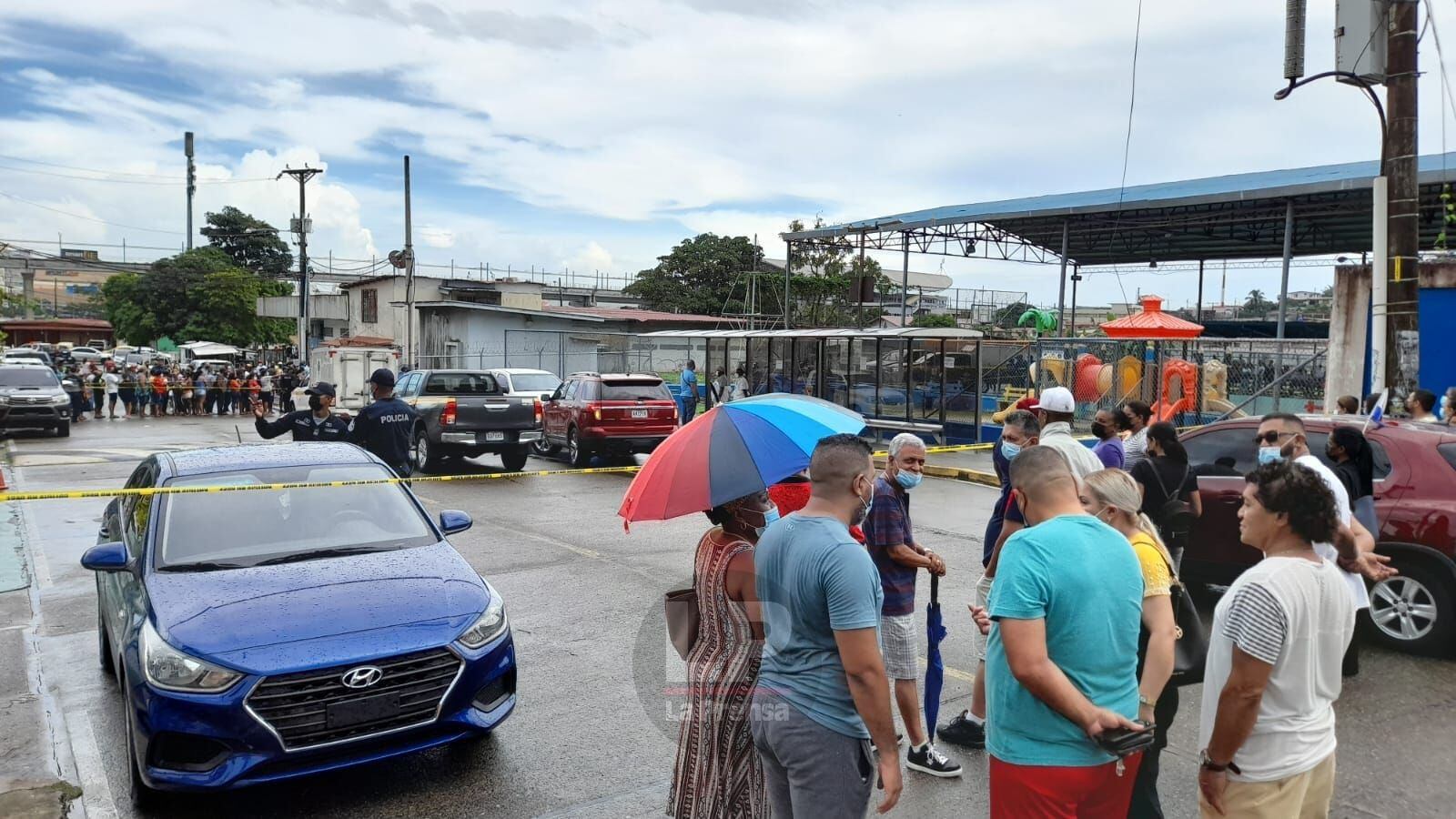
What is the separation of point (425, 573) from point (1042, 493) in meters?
3.41

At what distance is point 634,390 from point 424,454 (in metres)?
3.65

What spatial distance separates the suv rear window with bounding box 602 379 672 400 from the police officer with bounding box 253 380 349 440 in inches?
332

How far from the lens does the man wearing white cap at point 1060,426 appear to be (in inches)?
209

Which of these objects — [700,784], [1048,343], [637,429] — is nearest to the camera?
[700,784]

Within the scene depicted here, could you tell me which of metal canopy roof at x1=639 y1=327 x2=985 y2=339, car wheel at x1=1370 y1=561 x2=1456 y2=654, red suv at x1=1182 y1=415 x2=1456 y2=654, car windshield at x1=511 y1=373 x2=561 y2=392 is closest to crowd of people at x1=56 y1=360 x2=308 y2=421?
car windshield at x1=511 y1=373 x2=561 y2=392

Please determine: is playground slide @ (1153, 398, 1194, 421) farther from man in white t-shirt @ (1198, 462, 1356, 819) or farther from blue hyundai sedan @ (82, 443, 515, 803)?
man in white t-shirt @ (1198, 462, 1356, 819)

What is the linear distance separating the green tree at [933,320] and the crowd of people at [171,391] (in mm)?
24451

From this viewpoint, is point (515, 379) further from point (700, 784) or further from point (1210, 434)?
point (700, 784)

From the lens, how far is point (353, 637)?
4527 mm

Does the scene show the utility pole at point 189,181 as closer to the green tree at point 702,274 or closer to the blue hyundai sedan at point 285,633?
the green tree at point 702,274

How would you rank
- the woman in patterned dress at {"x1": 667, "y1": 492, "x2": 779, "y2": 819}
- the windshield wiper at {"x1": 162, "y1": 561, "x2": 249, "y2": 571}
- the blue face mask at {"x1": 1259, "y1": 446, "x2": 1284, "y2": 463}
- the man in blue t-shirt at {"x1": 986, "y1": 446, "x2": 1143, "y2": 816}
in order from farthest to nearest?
the blue face mask at {"x1": 1259, "y1": 446, "x2": 1284, "y2": 463} → the windshield wiper at {"x1": 162, "y1": 561, "x2": 249, "y2": 571} → the woman in patterned dress at {"x1": 667, "y1": 492, "x2": 779, "y2": 819} → the man in blue t-shirt at {"x1": 986, "y1": 446, "x2": 1143, "y2": 816}

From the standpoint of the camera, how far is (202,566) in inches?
204

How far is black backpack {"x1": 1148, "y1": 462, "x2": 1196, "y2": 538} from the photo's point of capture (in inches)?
238

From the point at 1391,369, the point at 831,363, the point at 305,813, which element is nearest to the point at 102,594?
the point at 305,813
